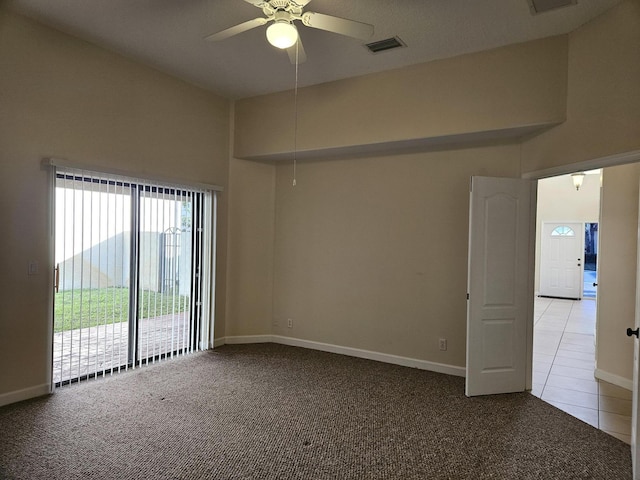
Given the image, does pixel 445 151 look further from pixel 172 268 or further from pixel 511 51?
pixel 172 268

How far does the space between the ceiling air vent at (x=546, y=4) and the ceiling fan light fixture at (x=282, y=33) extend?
6.02 feet

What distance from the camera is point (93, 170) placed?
149 inches

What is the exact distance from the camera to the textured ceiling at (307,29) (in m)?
3.12

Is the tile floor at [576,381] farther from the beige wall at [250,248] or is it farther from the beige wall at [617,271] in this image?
the beige wall at [250,248]

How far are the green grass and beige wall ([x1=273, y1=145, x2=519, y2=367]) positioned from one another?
1.72 m

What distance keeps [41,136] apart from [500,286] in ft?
14.6

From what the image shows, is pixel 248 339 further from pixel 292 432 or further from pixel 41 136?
pixel 41 136

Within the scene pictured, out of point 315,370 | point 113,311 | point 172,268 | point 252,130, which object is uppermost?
point 252,130

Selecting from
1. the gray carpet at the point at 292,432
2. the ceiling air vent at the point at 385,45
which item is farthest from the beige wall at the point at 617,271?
the ceiling air vent at the point at 385,45

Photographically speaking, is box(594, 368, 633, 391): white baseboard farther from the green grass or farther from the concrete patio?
the green grass

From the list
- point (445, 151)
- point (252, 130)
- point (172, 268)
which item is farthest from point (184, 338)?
point (445, 151)

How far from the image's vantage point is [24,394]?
3447 mm

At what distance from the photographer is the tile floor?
3436mm

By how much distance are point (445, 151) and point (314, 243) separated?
2.00 meters
